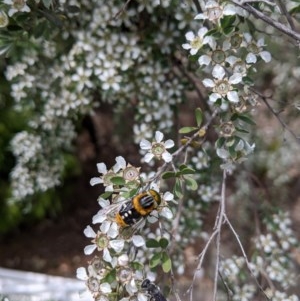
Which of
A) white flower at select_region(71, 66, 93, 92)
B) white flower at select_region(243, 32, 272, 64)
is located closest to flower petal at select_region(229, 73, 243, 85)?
white flower at select_region(243, 32, 272, 64)

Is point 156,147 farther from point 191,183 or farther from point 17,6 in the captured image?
point 17,6

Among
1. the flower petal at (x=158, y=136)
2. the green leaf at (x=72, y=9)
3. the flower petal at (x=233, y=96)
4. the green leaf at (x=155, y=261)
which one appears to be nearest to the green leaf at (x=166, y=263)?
the green leaf at (x=155, y=261)

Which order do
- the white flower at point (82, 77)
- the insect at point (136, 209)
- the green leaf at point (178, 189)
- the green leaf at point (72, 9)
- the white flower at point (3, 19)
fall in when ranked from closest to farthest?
the insect at point (136, 209) → the green leaf at point (178, 189) → the white flower at point (3, 19) → the green leaf at point (72, 9) → the white flower at point (82, 77)

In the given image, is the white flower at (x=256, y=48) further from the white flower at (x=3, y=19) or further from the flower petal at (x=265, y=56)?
the white flower at (x=3, y=19)

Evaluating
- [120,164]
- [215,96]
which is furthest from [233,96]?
[120,164]

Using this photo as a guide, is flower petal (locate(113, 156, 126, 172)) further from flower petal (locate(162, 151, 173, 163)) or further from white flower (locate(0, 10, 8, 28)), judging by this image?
white flower (locate(0, 10, 8, 28))

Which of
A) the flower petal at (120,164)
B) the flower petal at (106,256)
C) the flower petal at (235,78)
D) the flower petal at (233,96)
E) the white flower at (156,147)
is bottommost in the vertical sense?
the flower petal at (106,256)
